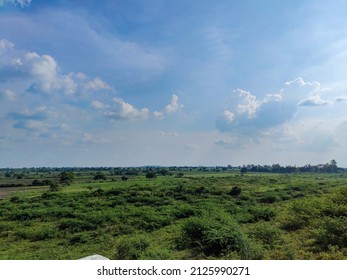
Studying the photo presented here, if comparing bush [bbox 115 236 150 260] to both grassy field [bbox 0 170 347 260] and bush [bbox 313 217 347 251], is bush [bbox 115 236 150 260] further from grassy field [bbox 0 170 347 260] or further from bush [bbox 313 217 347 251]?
bush [bbox 313 217 347 251]

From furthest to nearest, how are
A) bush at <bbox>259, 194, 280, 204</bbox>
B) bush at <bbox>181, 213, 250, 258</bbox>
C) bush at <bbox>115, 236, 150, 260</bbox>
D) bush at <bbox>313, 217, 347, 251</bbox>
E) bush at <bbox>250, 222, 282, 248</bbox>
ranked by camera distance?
bush at <bbox>259, 194, 280, 204</bbox>
bush at <bbox>250, 222, 282, 248</bbox>
bush at <bbox>115, 236, 150, 260</bbox>
bush at <bbox>181, 213, 250, 258</bbox>
bush at <bbox>313, 217, 347, 251</bbox>

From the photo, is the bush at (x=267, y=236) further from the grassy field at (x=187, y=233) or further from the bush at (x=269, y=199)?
the bush at (x=269, y=199)

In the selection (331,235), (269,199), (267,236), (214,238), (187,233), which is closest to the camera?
(331,235)

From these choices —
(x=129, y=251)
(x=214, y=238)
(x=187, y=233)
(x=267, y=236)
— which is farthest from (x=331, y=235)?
(x=129, y=251)

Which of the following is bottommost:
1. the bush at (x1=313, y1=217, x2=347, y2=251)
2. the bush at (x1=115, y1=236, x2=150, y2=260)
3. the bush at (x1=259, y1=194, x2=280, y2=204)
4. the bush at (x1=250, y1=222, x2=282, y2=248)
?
the bush at (x1=259, y1=194, x2=280, y2=204)

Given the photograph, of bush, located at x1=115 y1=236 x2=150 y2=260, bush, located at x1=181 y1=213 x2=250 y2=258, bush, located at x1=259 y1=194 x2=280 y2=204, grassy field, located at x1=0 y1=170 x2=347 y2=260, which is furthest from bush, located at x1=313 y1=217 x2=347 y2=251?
bush, located at x1=259 y1=194 x2=280 y2=204

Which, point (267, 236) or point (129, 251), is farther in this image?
point (267, 236)

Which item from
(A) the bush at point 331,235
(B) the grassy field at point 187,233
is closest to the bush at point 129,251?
(B) the grassy field at point 187,233

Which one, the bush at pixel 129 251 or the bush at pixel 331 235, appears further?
the bush at pixel 129 251

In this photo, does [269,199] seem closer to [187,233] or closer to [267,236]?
[187,233]

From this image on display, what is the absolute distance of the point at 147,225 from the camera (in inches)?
867

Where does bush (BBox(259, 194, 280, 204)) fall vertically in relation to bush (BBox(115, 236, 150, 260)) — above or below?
below

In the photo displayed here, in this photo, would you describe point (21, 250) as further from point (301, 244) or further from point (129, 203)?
point (129, 203)

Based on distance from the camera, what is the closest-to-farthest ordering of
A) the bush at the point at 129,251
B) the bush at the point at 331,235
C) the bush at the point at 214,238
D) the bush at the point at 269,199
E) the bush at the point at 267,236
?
1. the bush at the point at 331,235
2. the bush at the point at 214,238
3. the bush at the point at 129,251
4. the bush at the point at 267,236
5. the bush at the point at 269,199
